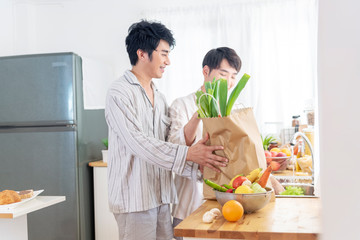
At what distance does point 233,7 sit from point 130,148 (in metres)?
2.83

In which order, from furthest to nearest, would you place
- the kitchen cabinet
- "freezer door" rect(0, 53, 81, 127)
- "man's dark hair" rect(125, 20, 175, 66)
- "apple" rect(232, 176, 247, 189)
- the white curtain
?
1. the white curtain
2. the kitchen cabinet
3. "freezer door" rect(0, 53, 81, 127)
4. "man's dark hair" rect(125, 20, 175, 66)
5. "apple" rect(232, 176, 247, 189)

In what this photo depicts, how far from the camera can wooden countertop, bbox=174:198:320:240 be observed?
120cm

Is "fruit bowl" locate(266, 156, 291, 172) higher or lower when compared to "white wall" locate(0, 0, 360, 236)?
lower

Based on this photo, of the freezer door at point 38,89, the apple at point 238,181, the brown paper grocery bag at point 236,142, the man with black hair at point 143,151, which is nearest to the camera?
the apple at point 238,181

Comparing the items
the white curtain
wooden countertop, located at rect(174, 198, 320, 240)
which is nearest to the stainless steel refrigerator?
the white curtain

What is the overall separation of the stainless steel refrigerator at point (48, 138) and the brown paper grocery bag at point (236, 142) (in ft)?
6.78

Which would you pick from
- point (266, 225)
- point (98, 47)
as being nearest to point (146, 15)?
point (98, 47)

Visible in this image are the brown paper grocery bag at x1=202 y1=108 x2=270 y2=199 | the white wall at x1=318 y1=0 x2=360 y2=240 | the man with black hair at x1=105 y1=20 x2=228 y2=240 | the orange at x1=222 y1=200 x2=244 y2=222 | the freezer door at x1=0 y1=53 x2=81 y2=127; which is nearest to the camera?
the white wall at x1=318 y1=0 x2=360 y2=240

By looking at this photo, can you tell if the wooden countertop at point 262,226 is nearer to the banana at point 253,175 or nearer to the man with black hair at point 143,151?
the banana at point 253,175

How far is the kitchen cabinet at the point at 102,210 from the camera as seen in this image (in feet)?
11.7

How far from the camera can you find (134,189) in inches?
75.5

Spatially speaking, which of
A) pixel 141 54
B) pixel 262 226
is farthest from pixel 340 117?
pixel 141 54

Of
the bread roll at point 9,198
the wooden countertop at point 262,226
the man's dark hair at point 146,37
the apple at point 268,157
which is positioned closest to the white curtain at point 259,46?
the apple at point 268,157

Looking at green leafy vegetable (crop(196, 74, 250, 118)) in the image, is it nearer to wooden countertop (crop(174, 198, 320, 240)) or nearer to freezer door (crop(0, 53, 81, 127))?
wooden countertop (crop(174, 198, 320, 240))
